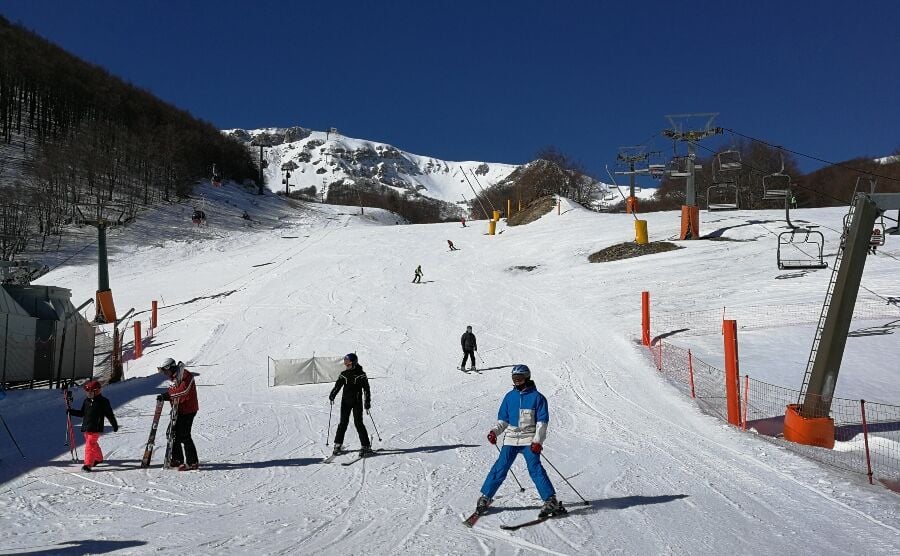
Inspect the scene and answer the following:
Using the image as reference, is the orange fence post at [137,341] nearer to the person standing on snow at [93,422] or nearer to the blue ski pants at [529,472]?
the person standing on snow at [93,422]

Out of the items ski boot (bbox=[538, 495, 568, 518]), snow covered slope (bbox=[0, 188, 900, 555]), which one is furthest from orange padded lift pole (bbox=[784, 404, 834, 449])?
ski boot (bbox=[538, 495, 568, 518])

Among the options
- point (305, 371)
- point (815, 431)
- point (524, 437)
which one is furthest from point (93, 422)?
point (815, 431)

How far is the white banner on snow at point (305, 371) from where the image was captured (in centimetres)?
1669

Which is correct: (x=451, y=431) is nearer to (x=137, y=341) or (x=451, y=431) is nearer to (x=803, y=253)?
(x=137, y=341)

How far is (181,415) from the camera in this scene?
8227mm

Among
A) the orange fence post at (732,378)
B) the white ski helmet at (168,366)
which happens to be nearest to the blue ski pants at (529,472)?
the white ski helmet at (168,366)

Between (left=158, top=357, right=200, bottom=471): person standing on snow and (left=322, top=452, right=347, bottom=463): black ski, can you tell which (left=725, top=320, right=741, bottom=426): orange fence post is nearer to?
(left=322, top=452, right=347, bottom=463): black ski

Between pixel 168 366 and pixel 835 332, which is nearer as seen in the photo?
pixel 168 366

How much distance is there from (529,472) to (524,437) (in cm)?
35

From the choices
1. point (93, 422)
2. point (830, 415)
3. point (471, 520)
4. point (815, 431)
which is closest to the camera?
point (471, 520)

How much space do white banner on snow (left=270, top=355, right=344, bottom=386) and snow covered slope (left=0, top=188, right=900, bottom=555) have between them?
0.83 meters

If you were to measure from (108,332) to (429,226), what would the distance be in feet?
109

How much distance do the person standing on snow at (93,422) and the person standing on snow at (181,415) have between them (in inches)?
36.6

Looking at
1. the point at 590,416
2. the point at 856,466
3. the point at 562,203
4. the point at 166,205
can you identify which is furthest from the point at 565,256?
the point at 166,205
